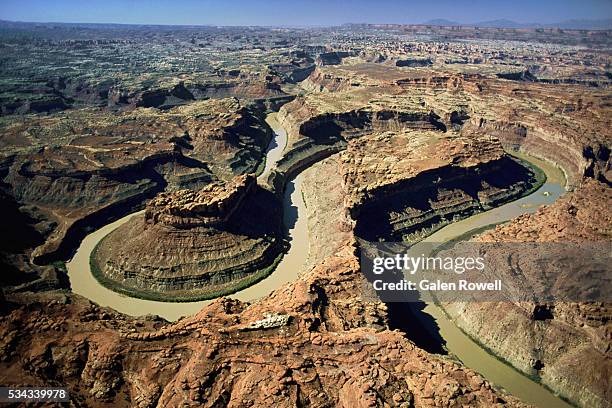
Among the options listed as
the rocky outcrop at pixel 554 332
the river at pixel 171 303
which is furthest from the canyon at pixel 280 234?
the river at pixel 171 303

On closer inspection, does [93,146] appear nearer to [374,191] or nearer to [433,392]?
[374,191]

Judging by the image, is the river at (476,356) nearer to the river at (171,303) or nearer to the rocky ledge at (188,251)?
the river at (171,303)

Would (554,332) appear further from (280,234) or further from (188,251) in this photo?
(188,251)

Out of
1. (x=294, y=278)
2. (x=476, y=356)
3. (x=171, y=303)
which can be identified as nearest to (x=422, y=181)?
(x=294, y=278)

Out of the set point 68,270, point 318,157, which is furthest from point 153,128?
point 68,270

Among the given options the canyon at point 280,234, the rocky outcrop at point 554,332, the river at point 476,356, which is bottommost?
the river at point 476,356

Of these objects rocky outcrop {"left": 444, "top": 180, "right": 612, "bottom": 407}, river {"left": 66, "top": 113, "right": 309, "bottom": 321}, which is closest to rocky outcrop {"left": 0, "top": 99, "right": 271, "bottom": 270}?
river {"left": 66, "top": 113, "right": 309, "bottom": 321}

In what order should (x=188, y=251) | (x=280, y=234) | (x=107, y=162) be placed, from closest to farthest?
1. (x=188, y=251)
2. (x=280, y=234)
3. (x=107, y=162)
